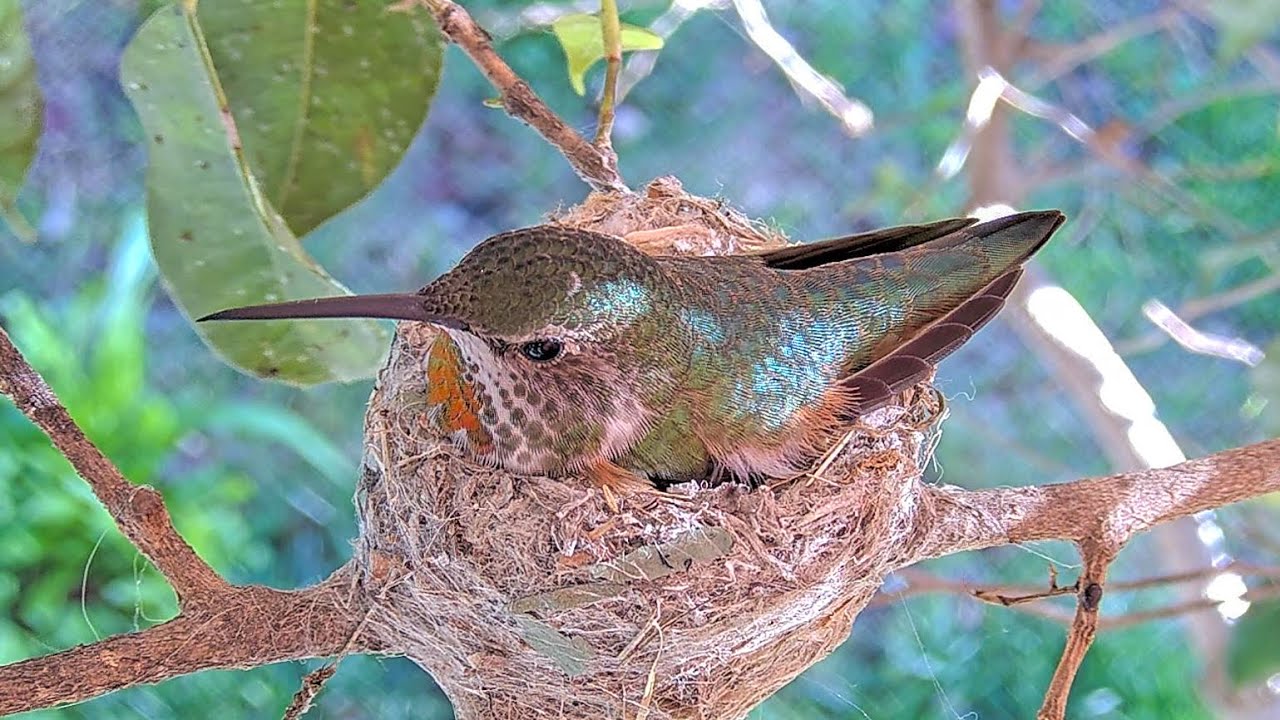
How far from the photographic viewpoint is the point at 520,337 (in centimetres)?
94

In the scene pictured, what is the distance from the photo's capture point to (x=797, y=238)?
2070mm

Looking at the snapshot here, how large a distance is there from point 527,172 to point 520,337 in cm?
127

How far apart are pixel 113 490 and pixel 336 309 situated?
8.6 inches

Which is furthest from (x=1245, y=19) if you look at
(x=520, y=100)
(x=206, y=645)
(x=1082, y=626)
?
(x=206, y=645)

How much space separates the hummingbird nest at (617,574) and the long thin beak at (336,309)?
196 mm

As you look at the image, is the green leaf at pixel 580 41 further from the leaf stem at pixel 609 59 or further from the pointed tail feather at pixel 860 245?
the pointed tail feather at pixel 860 245

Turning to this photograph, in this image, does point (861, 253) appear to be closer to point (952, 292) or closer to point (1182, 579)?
point (952, 292)

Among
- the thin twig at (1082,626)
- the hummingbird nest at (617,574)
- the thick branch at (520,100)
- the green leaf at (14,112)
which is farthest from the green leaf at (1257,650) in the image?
the green leaf at (14,112)

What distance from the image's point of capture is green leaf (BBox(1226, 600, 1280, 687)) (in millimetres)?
748

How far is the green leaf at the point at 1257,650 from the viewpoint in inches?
29.5

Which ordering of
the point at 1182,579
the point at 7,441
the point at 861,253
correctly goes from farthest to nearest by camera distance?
the point at 7,441 → the point at 861,253 → the point at 1182,579

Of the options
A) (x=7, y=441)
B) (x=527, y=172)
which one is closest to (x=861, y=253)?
(x=527, y=172)

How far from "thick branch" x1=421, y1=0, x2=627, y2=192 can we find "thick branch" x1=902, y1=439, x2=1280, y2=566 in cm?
49

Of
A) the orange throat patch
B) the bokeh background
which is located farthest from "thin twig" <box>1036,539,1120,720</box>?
the bokeh background
